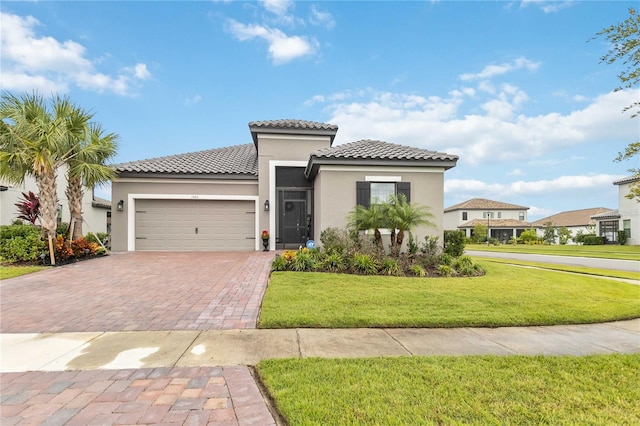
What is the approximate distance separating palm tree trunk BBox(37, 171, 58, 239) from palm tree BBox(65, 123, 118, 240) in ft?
3.50

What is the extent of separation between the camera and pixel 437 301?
6355 millimetres

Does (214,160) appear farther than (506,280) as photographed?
Yes

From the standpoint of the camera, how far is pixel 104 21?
427 inches

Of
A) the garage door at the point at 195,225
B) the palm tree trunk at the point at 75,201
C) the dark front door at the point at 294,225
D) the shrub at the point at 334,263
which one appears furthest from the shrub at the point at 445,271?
the palm tree trunk at the point at 75,201

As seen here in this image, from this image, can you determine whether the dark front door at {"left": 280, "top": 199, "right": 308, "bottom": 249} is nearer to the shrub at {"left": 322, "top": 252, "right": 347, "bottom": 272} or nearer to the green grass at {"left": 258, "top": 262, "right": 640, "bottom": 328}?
the shrub at {"left": 322, "top": 252, "right": 347, "bottom": 272}

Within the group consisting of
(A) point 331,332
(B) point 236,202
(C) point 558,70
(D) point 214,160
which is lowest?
(A) point 331,332

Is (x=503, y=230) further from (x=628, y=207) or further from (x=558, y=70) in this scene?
(x=558, y=70)

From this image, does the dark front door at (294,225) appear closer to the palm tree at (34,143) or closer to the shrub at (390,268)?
the shrub at (390,268)

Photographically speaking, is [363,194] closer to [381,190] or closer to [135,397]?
[381,190]

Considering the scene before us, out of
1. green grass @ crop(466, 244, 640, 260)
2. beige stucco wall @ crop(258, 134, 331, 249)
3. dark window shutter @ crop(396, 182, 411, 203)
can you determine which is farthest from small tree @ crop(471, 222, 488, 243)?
beige stucco wall @ crop(258, 134, 331, 249)

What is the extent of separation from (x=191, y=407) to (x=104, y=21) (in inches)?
530

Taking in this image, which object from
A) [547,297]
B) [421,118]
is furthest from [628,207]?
[547,297]

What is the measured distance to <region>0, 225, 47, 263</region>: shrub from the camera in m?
10.4

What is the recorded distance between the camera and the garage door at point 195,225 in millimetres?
14578
